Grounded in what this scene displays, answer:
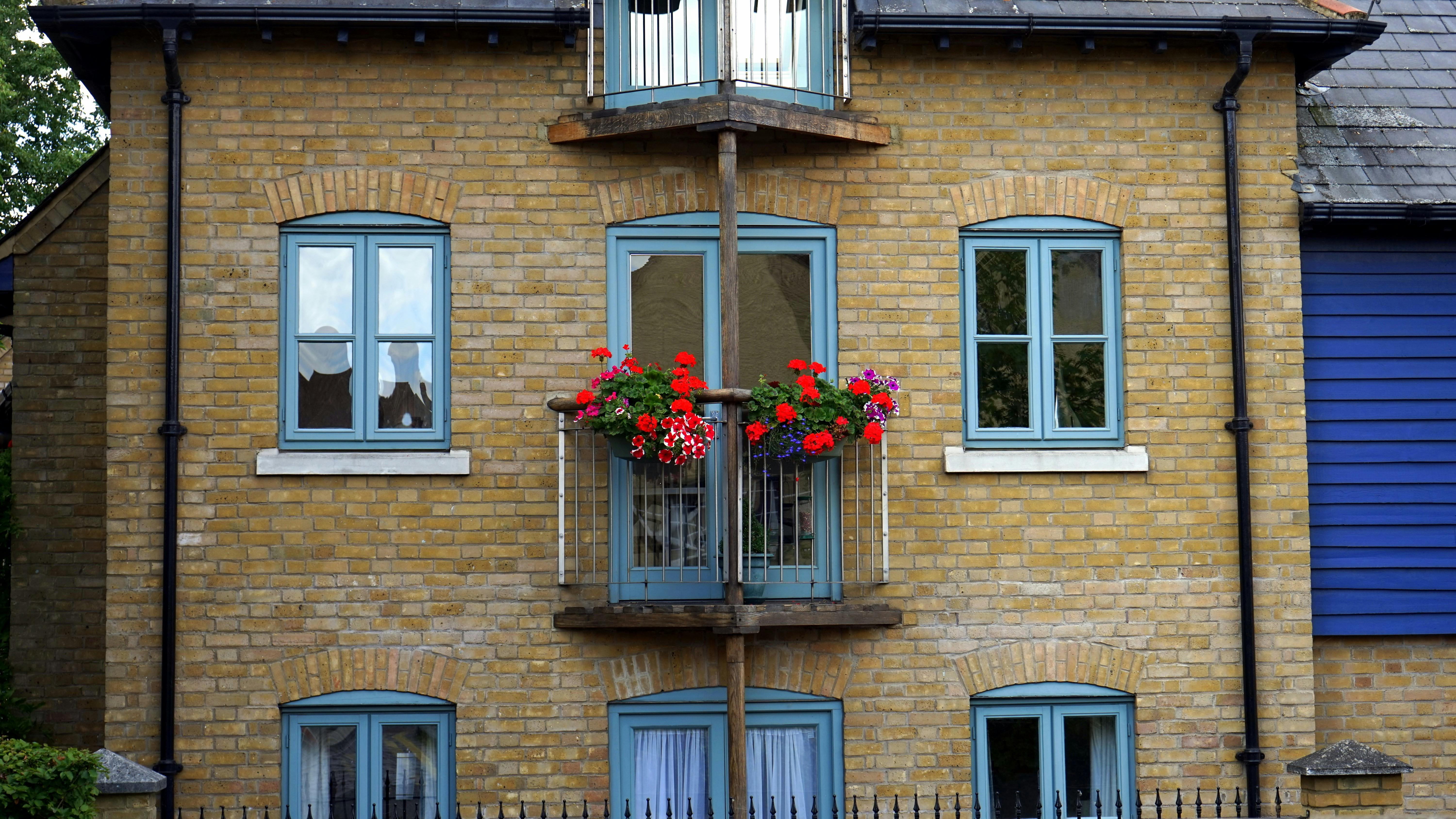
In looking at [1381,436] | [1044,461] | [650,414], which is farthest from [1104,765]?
[650,414]

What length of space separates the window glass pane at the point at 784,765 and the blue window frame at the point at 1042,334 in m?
2.24

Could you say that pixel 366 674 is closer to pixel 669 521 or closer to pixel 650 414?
pixel 669 521

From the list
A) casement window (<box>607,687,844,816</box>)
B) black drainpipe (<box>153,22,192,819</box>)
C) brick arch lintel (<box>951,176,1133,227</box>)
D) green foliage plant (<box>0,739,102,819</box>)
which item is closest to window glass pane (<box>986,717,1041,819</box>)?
casement window (<box>607,687,844,816</box>)

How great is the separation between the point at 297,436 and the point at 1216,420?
19.9ft

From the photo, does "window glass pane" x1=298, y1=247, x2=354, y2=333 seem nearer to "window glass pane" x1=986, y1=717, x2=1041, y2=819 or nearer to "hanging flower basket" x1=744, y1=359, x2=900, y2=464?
"hanging flower basket" x1=744, y1=359, x2=900, y2=464

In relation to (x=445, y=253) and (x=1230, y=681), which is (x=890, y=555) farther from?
(x=445, y=253)

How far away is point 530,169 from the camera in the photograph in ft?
30.2

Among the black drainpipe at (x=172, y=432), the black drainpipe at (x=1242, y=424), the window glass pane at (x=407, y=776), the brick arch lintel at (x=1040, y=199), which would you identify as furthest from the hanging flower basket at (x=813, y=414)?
the black drainpipe at (x=172, y=432)

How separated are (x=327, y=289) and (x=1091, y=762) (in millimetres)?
5922

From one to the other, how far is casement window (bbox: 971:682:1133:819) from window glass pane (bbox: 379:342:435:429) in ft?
13.3

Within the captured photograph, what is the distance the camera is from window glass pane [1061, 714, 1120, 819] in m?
9.27

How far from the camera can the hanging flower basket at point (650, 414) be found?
8.36 metres

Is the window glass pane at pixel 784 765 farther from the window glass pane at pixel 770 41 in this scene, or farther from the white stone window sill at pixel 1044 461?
the window glass pane at pixel 770 41

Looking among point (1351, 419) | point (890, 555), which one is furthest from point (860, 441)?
point (1351, 419)
